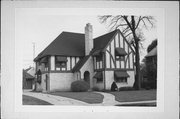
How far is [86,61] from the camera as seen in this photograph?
5070 mm

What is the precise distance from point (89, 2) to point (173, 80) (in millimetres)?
2366

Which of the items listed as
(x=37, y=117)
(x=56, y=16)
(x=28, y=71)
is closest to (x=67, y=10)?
(x=56, y=16)

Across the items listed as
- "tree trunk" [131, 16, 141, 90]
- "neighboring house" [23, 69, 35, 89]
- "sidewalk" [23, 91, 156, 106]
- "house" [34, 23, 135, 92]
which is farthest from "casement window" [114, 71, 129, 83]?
"neighboring house" [23, 69, 35, 89]

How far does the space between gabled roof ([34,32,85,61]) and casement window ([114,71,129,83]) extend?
33.3 inches

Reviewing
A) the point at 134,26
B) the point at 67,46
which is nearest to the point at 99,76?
the point at 67,46

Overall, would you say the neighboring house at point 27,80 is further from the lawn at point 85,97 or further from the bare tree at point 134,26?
the bare tree at point 134,26

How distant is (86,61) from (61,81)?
2.25 ft

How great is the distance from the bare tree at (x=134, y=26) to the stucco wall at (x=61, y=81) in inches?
54.2

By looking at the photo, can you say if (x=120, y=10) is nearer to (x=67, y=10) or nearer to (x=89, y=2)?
(x=89, y=2)

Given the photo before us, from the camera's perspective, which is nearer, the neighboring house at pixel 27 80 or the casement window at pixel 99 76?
the neighboring house at pixel 27 80

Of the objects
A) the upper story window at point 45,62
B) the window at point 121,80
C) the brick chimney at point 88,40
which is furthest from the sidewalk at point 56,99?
the brick chimney at point 88,40

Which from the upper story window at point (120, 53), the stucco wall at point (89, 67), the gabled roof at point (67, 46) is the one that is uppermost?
the gabled roof at point (67, 46)

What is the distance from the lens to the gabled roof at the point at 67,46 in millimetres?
5008

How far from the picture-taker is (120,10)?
4895mm
